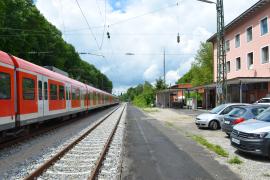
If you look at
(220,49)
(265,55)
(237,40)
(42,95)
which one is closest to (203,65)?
(237,40)

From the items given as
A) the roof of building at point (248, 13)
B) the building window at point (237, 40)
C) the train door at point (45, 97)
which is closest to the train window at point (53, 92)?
the train door at point (45, 97)

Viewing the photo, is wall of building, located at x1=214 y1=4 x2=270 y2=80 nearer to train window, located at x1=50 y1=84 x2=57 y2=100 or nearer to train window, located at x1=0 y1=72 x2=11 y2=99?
train window, located at x1=50 y1=84 x2=57 y2=100

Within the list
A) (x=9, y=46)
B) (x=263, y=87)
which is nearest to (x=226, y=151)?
(x=263, y=87)

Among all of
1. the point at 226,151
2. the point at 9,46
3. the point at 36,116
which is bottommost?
the point at 226,151

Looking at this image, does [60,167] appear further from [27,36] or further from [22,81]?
[27,36]

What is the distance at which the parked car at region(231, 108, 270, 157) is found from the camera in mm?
9531

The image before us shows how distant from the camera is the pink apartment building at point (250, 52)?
30.4 metres

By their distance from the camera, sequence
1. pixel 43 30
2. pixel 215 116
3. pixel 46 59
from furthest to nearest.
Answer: pixel 46 59 → pixel 43 30 → pixel 215 116

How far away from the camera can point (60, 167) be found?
8.59 m

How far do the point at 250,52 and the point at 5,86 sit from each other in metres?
27.2

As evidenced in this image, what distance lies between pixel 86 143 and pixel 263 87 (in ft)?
72.6

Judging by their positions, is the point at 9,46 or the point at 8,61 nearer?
the point at 8,61

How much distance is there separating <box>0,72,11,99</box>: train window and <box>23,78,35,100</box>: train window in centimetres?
158

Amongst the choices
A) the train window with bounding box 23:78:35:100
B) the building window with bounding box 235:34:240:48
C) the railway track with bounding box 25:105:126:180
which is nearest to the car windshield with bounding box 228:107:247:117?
the railway track with bounding box 25:105:126:180
